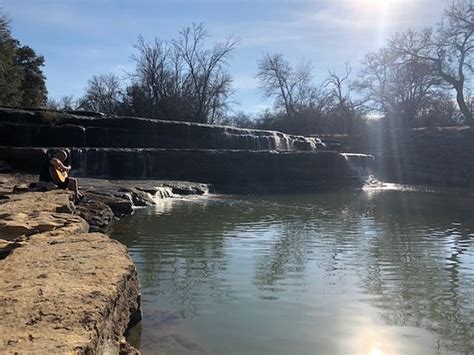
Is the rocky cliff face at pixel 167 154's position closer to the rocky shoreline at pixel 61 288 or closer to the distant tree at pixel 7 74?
the distant tree at pixel 7 74

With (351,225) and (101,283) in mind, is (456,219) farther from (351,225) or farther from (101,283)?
(101,283)

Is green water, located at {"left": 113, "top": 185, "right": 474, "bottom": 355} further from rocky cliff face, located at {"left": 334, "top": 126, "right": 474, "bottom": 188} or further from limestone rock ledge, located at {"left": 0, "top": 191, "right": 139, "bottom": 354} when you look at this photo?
rocky cliff face, located at {"left": 334, "top": 126, "right": 474, "bottom": 188}

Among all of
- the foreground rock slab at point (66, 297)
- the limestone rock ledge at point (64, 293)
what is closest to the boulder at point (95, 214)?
the limestone rock ledge at point (64, 293)

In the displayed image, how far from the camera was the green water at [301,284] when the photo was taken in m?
4.93

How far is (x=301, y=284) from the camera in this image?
7.01m

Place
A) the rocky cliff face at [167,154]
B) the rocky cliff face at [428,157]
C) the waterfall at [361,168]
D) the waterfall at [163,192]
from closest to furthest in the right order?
1. the waterfall at [163,192]
2. the rocky cliff face at [167,154]
3. the waterfall at [361,168]
4. the rocky cliff face at [428,157]

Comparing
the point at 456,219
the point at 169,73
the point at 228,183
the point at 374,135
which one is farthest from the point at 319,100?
the point at 456,219

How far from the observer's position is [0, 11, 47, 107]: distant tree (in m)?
33.8

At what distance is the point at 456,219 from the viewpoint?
14.8 m

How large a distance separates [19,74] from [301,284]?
34.4 meters

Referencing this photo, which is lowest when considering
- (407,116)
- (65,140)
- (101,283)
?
(101,283)

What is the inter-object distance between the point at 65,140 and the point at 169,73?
3035 centimetres

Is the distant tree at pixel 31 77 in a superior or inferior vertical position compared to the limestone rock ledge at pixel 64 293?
superior

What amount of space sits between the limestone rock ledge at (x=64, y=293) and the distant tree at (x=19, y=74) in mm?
29604
